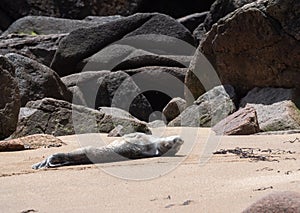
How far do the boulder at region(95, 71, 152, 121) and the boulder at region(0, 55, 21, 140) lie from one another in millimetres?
3195

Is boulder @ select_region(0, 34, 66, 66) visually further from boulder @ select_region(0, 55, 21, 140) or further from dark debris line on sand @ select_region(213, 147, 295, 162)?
dark debris line on sand @ select_region(213, 147, 295, 162)

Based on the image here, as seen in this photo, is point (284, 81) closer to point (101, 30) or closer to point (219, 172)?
point (219, 172)

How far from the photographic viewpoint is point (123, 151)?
5160 mm

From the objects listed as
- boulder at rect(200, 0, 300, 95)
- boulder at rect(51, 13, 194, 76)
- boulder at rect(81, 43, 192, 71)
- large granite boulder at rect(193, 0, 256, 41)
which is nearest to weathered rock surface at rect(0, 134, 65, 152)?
boulder at rect(200, 0, 300, 95)

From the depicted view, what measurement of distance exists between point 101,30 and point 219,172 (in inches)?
448

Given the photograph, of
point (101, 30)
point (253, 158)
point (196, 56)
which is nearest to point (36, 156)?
point (253, 158)

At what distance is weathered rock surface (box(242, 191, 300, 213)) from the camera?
94.7 inches

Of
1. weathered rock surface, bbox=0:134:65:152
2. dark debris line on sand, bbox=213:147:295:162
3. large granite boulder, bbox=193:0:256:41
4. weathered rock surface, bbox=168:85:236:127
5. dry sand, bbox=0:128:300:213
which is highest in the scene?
dry sand, bbox=0:128:300:213

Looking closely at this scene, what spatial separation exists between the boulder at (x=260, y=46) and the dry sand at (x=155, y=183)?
3.64 m

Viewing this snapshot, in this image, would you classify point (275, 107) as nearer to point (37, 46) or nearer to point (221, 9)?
point (221, 9)

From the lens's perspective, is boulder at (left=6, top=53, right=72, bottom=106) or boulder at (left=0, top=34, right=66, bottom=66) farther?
boulder at (left=0, top=34, right=66, bottom=66)

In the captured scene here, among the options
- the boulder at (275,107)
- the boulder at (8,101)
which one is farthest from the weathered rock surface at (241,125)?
the boulder at (8,101)

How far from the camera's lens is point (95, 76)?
12586 mm

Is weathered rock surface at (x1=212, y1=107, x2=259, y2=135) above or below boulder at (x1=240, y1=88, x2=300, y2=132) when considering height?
above
